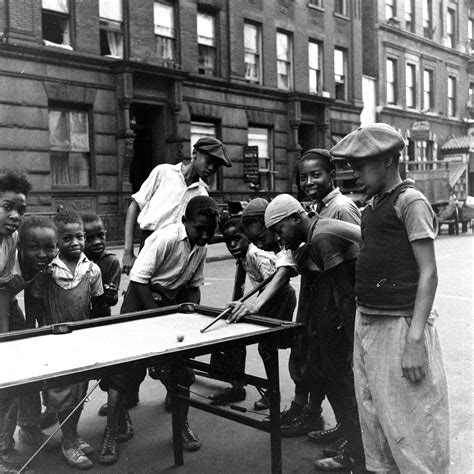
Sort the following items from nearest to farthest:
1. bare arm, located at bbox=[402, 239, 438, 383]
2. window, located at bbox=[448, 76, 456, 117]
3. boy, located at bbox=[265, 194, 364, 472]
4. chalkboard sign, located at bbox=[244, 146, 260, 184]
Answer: bare arm, located at bbox=[402, 239, 438, 383] < boy, located at bbox=[265, 194, 364, 472] < chalkboard sign, located at bbox=[244, 146, 260, 184] < window, located at bbox=[448, 76, 456, 117]

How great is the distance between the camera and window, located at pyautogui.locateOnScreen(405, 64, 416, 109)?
3328 centimetres

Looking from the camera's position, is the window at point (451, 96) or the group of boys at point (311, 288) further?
the window at point (451, 96)

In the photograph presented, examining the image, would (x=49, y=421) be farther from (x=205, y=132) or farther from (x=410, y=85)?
(x=410, y=85)

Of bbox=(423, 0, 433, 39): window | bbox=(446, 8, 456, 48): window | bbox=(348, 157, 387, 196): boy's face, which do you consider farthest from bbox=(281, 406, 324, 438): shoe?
bbox=(446, 8, 456, 48): window

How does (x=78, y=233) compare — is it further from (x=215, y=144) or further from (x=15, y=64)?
(x=15, y=64)

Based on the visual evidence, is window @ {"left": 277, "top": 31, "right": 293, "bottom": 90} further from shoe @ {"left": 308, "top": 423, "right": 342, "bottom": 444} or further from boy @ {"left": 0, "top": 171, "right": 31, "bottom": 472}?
shoe @ {"left": 308, "top": 423, "right": 342, "bottom": 444}

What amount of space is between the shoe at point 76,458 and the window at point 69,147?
1406 centimetres

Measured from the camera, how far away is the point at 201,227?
444 centimetres

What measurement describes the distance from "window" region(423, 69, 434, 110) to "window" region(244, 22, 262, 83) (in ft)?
49.1

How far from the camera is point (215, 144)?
5.39m

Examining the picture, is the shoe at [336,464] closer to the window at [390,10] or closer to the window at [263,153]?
the window at [263,153]

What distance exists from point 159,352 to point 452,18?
38.9 metres

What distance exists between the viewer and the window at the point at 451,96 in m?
37.5

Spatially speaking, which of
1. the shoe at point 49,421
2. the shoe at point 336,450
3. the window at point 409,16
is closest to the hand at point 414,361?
the shoe at point 336,450
